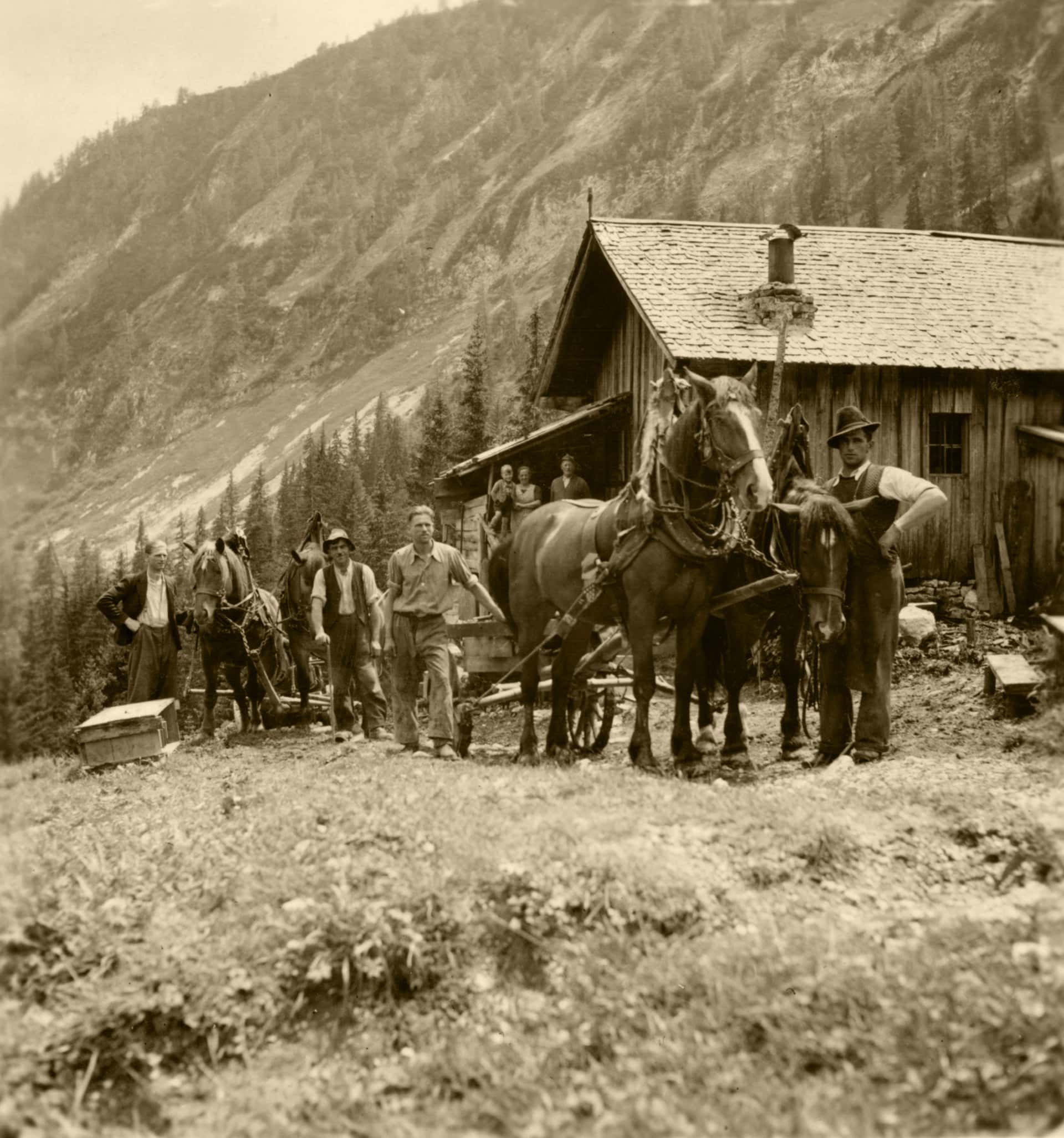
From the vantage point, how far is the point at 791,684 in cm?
934

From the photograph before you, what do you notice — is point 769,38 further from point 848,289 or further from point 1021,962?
point 1021,962

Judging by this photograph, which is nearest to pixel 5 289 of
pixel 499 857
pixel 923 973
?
pixel 499 857

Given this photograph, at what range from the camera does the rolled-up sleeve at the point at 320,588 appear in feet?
39.4

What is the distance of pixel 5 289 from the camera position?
21.4 ft

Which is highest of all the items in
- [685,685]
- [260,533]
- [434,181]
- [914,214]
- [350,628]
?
[434,181]

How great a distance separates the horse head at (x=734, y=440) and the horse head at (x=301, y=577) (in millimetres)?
8251

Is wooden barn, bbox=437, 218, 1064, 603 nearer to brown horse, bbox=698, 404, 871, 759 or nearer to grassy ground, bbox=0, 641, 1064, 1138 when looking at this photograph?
brown horse, bbox=698, 404, 871, 759

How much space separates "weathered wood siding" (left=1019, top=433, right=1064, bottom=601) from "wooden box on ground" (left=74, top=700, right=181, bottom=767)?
14006mm

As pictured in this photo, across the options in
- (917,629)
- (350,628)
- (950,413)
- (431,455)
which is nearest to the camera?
(350,628)

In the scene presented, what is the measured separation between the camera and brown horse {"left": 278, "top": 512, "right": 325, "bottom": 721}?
1518 cm

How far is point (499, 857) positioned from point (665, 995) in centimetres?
132

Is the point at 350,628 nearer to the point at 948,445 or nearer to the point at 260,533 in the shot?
the point at 948,445

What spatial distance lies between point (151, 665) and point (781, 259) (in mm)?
11359

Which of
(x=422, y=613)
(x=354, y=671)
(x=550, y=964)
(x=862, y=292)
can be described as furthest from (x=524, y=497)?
(x=550, y=964)
